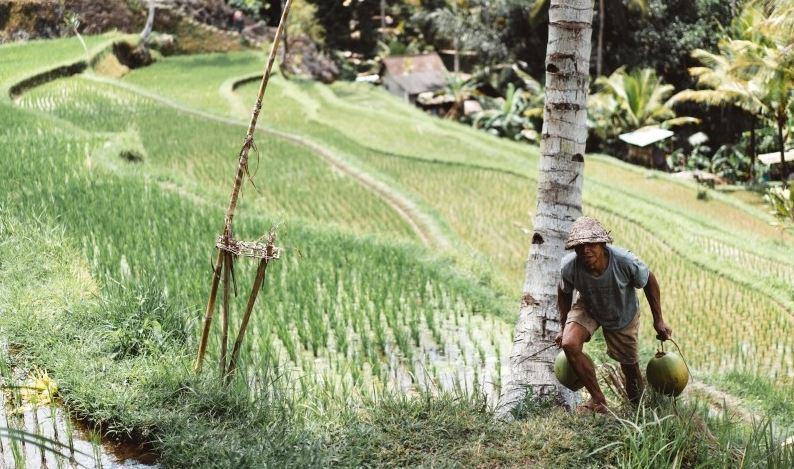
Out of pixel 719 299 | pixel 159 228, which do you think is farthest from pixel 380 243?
pixel 719 299

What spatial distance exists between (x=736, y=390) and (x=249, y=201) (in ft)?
17.4

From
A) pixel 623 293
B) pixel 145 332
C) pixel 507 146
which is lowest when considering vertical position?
pixel 507 146

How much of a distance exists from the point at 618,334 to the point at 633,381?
0.81 ft

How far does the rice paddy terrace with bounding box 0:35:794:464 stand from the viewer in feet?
13.9

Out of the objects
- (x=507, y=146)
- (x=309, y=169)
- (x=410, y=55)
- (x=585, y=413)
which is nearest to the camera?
(x=585, y=413)

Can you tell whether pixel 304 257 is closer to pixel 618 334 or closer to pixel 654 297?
pixel 618 334

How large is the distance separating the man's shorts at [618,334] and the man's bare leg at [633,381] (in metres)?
0.03

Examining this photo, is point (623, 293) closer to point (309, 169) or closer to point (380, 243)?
point (380, 243)

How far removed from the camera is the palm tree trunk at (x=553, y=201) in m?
3.86

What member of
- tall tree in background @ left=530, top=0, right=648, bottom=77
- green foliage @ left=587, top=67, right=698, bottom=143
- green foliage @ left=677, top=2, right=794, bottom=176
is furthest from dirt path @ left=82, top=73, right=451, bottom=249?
green foliage @ left=587, top=67, right=698, bottom=143

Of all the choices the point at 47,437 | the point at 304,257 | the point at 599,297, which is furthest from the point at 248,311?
the point at 304,257

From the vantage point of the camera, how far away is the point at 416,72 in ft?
87.1

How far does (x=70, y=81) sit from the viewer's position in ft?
44.8

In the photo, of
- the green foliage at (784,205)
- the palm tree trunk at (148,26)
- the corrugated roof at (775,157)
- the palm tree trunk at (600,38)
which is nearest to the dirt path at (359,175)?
the palm tree trunk at (148,26)
